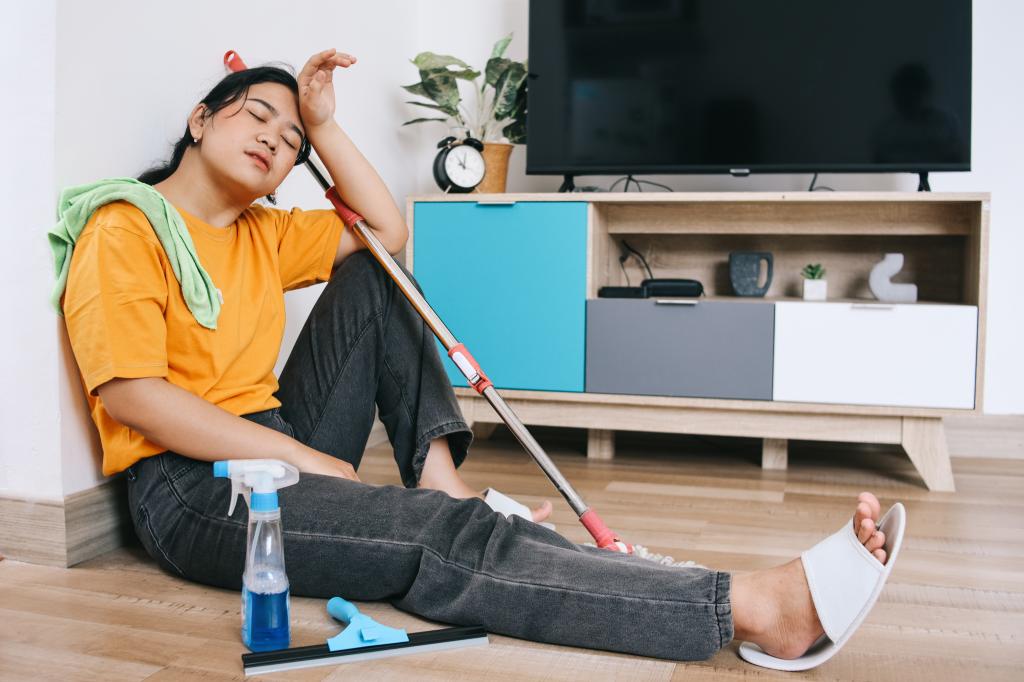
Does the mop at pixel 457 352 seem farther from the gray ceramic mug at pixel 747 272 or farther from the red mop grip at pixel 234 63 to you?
the gray ceramic mug at pixel 747 272

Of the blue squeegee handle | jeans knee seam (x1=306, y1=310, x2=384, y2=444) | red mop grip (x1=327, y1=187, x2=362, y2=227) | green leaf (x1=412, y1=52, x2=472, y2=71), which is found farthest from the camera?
green leaf (x1=412, y1=52, x2=472, y2=71)

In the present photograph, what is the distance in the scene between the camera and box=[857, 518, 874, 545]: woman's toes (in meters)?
1.11

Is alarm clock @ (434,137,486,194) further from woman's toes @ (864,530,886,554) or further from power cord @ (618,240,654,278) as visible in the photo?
woman's toes @ (864,530,886,554)

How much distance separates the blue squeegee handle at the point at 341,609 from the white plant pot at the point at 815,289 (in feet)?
5.73

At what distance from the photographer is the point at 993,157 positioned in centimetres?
278

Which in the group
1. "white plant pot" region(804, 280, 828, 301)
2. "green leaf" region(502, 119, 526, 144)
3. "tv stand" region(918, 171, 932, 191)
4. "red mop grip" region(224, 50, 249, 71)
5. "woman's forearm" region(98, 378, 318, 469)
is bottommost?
"woman's forearm" region(98, 378, 318, 469)

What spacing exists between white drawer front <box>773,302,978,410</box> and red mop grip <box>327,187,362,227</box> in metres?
1.21

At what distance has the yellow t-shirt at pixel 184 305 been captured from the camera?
138cm

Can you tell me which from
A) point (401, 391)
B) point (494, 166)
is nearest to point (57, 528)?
point (401, 391)

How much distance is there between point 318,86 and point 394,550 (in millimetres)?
805

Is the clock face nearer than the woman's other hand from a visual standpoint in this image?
No

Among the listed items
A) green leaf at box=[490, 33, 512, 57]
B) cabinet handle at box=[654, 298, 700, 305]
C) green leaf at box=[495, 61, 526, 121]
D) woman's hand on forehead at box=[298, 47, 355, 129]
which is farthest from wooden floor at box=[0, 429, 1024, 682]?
green leaf at box=[490, 33, 512, 57]

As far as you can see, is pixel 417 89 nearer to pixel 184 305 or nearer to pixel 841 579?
pixel 184 305

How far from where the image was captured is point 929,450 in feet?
7.86
